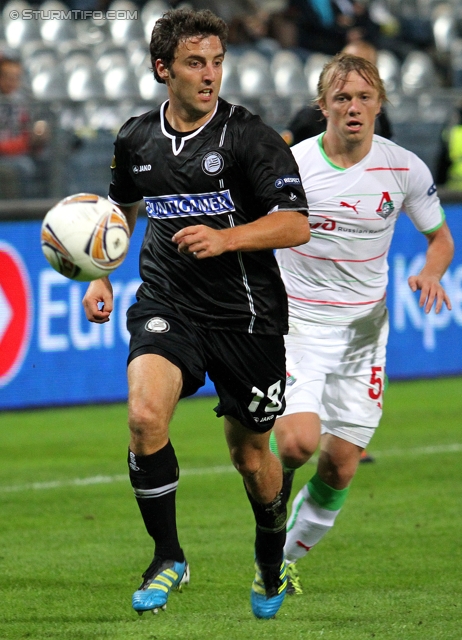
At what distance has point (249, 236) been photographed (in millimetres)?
4461

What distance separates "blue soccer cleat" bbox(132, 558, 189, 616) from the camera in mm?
4340

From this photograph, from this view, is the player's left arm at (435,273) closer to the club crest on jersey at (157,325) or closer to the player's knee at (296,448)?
the player's knee at (296,448)

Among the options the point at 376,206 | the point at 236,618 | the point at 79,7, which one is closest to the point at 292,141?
the point at 376,206

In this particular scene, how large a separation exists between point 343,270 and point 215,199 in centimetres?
116

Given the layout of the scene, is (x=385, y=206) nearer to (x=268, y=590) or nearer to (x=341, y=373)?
(x=341, y=373)

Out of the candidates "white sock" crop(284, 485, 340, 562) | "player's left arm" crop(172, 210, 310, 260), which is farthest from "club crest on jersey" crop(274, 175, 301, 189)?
"white sock" crop(284, 485, 340, 562)

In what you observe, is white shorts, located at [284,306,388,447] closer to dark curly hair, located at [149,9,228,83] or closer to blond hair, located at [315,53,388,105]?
blond hair, located at [315,53,388,105]

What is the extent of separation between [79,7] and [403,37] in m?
5.44

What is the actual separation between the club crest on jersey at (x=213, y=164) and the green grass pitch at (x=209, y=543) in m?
1.80

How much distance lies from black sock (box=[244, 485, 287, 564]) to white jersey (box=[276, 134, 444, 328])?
1.03 meters

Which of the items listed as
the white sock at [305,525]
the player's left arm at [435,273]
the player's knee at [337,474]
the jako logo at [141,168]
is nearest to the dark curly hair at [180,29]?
the jako logo at [141,168]

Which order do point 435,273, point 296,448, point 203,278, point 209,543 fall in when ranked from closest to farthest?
point 203,278 < point 296,448 < point 435,273 < point 209,543

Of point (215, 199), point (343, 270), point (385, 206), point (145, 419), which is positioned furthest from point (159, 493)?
point (385, 206)

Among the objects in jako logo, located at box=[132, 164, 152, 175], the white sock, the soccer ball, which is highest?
jako logo, located at box=[132, 164, 152, 175]
